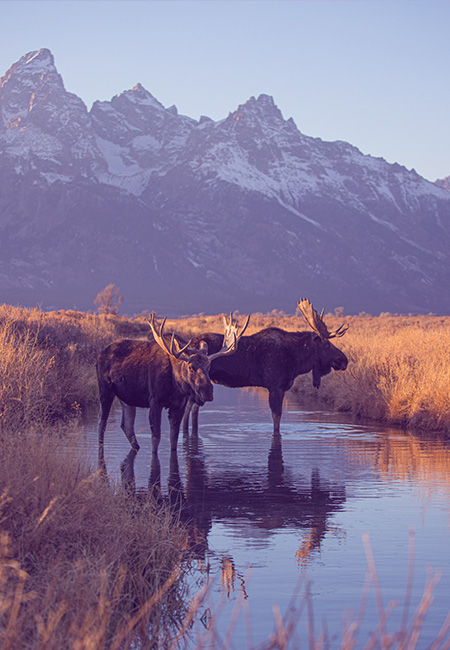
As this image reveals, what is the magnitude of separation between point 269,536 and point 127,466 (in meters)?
4.60

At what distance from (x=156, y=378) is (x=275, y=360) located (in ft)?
15.3

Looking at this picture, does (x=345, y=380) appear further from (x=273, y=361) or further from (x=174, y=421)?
(x=174, y=421)

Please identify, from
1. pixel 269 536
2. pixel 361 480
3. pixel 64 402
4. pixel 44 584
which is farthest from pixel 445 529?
pixel 64 402

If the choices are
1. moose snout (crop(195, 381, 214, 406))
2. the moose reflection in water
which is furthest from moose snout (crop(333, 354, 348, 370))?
moose snout (crop(195, 381, 214, 406))

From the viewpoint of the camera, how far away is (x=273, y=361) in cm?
1902

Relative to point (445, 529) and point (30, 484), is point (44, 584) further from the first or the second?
point (445, 529)

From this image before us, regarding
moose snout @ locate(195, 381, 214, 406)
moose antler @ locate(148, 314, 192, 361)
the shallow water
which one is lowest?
the shallow water

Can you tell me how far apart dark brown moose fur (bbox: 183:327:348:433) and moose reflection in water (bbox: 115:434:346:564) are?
3591 millimetres

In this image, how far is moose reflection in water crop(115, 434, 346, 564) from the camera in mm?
10195

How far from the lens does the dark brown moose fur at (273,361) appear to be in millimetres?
18594

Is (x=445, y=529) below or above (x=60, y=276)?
below

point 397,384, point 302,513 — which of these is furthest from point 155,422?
point 397,384

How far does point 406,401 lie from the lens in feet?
67.6

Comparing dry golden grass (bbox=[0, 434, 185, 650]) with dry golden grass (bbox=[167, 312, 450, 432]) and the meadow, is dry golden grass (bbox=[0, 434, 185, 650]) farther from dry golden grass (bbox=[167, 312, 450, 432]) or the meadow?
dry golden grass (bbox=[167, 312, 450, 432])
